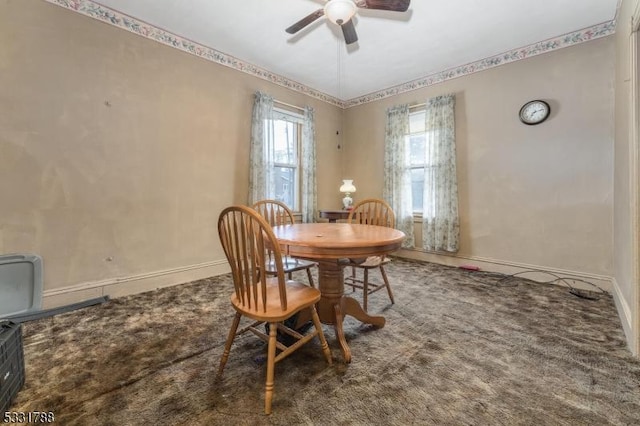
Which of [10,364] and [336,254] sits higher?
[336,254]

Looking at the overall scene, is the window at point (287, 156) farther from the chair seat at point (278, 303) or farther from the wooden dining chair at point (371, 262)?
the chair seat at point (278, 303)

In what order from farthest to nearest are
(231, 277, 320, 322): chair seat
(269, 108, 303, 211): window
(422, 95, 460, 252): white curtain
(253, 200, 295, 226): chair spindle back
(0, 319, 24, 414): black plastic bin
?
(269, 108, 303, 211): window, (422, 95, 460, 252): white curtain, (253, 200, 295, 226): chair spindle back, (231, 277, 320, 322): chair seat, (0, 319, 24, 414): black plastic bin

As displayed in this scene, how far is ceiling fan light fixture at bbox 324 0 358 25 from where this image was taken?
1886mm

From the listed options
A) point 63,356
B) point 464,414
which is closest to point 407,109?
point 464,414

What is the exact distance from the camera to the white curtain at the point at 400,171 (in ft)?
13.7

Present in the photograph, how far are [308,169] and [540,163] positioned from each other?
2.88 m

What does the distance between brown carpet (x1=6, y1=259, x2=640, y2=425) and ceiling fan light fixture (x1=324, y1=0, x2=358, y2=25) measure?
7.25ft

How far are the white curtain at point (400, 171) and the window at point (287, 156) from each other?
141 cm

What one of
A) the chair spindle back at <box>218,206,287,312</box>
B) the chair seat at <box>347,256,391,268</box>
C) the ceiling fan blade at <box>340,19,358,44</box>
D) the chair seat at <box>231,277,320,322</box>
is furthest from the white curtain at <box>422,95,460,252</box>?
the chair spindle back at <box>218,206,287,312</box>

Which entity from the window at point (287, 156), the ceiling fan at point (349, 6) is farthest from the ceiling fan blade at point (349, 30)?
the window at point (287, 156)

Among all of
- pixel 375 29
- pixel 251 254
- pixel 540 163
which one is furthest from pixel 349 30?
pixel 540 163

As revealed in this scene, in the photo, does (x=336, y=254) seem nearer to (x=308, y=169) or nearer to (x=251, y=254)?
(x=251, y=254)

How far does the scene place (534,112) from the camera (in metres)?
3.16

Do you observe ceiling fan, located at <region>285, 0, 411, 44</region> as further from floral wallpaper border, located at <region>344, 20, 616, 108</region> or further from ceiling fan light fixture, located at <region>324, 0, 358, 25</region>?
floral wallpaper border, located at <region>344, 20, 616, 108</region>
